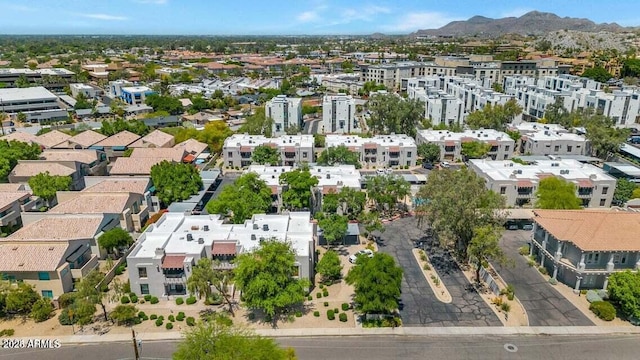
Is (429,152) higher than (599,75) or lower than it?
lower

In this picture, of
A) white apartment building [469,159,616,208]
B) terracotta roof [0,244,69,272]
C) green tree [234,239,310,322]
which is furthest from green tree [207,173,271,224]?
white apartment building [469,159,616,208]

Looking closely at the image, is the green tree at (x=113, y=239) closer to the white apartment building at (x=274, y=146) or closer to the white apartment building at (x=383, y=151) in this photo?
the white apartment building at (x=274, y=146)

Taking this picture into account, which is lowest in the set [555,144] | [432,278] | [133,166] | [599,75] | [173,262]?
[432,278]

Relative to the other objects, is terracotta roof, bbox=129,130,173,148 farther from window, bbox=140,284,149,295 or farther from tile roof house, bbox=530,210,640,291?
tile roof house, bbox=530,210,640,291

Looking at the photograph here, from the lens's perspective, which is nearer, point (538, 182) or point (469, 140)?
point (538, 182)

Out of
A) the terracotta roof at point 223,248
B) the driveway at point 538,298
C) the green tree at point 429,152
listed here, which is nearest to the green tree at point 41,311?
the terracotta roof at point 223,248

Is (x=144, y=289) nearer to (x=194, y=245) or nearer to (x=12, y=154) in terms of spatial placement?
(x=194, y=245)

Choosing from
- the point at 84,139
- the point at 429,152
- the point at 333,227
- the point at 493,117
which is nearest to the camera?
the point at 333,227

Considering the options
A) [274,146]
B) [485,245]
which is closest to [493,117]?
[274,146]
